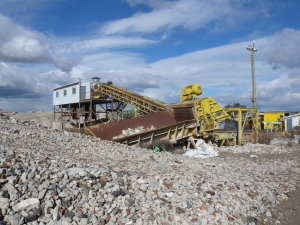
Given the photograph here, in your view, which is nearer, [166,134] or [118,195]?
[118,195]

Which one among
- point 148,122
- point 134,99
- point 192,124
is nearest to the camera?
point 148,122

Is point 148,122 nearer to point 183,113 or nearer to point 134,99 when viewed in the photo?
point 183,113

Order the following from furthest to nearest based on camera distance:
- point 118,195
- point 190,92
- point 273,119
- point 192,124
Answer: point 273,119 < point 190,92 < point 192,124 < point 118,195

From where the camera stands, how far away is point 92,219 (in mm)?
4547

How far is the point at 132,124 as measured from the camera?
46.3 ft

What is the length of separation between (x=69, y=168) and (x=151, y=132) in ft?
27.1

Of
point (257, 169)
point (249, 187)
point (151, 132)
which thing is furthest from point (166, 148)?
point (249, 187)

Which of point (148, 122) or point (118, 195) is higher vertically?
point (148, 122)

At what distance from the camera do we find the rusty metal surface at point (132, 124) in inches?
534

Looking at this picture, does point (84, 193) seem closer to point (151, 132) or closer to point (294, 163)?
point (151, 132)

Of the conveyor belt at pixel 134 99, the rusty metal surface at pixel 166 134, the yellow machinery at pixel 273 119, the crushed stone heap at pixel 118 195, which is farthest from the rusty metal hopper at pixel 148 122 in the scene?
the yellow machinery at pixel 273 119

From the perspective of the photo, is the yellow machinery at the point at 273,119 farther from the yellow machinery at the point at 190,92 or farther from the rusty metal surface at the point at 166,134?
the rusty metal surface at the point at 166,134

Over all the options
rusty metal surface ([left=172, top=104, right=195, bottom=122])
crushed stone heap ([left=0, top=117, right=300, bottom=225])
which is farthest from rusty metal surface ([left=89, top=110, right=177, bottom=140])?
crushed stone heap ([left=0, top=117, right=300, bottom=225])

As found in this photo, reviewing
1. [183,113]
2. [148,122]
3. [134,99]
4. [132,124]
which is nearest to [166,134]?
[148,122]
